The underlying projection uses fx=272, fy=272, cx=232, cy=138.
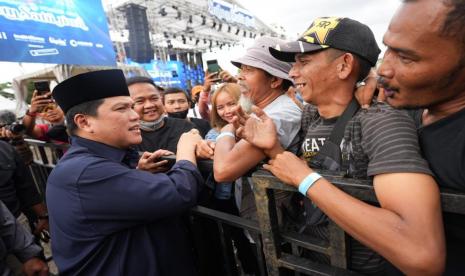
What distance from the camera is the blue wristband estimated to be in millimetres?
983

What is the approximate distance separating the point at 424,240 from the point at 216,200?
1837mm

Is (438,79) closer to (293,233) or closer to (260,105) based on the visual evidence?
(293,233)

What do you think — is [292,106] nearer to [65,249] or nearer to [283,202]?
[283,202]

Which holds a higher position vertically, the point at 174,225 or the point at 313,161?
the point at 313,161

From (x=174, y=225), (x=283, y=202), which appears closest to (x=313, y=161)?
(x=283, y=202)

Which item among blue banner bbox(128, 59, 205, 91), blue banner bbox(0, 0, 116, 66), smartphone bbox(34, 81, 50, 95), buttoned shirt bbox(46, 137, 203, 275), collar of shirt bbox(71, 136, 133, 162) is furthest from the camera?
blue banner bbox(128, 59, 205, 91)

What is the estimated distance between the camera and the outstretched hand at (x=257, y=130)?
1285mm

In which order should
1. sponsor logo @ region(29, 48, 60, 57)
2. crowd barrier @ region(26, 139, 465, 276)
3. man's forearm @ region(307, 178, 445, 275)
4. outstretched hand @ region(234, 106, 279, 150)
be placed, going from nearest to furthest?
man's forearm @ region(307, 178, 445, 275), crowd barrier @ region(26, 139, 465, 276), outstretched hand @ region(234, 106, 279, 150), sponsor logo @ region(29, 48, 60, 57)

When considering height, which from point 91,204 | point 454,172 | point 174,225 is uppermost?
point 454,172

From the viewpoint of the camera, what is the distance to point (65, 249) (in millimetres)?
1580

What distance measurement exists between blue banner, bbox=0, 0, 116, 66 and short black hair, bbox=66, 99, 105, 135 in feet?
8.57

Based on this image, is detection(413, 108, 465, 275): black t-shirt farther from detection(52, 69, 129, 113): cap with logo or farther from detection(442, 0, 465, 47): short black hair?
detection(52, 69, 129, 113): cap with logo

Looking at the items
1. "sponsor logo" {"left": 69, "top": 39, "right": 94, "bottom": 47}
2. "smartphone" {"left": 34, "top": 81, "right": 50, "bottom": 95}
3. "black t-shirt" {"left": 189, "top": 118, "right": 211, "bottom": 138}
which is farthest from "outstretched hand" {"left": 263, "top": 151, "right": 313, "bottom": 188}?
"sponsor logo" {"left": 69, "top": 39, "right": 94, "bottom": 47}

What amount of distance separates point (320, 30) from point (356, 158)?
706 mm
